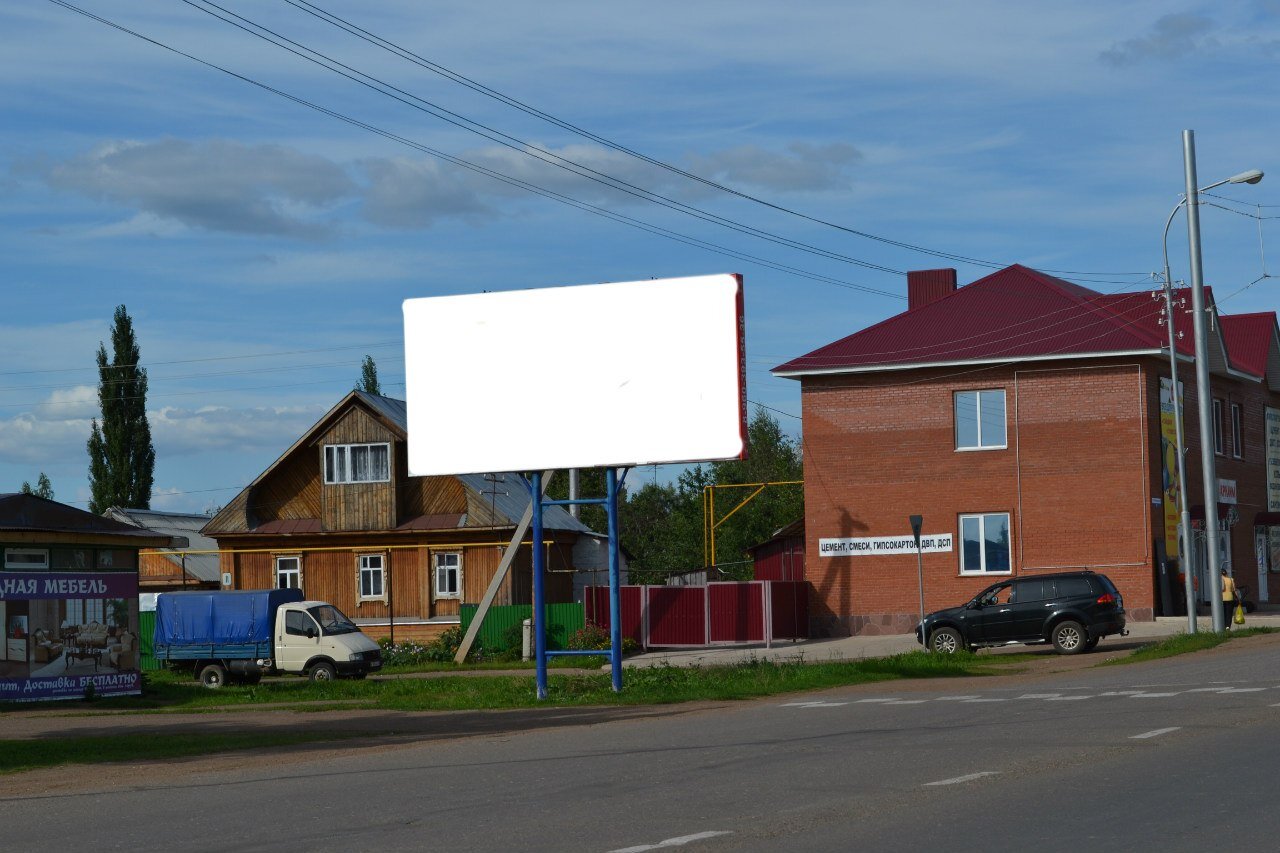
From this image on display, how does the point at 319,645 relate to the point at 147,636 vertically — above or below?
above

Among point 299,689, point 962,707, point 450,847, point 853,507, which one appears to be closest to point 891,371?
point 853,507

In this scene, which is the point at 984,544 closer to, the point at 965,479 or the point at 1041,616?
the point at 965,479

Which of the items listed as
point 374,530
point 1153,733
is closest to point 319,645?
point 374,530

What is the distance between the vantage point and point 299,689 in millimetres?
30266

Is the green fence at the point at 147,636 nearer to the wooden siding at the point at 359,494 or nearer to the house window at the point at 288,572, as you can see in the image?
the house window at the point at 288,572

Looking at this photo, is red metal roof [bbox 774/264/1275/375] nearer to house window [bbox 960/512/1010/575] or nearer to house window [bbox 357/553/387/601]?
house window [bbox 960/512/1010/575]

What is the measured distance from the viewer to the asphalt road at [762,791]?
9242mm

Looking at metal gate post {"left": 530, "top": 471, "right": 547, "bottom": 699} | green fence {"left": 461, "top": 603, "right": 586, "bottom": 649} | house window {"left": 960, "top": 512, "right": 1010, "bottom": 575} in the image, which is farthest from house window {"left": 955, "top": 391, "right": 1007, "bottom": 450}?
metal gate post {"left": 530, "top": 471, "right": 547, "bottom": 699}

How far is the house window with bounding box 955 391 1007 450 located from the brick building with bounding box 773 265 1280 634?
0.04 meters

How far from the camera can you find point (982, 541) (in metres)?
42.4

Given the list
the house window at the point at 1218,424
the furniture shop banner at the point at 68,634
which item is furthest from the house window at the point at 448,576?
the house window at the point at 1218,424

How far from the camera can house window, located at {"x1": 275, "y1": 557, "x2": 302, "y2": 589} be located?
155 feet

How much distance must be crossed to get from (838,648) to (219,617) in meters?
14.9

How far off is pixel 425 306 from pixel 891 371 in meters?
21.7
